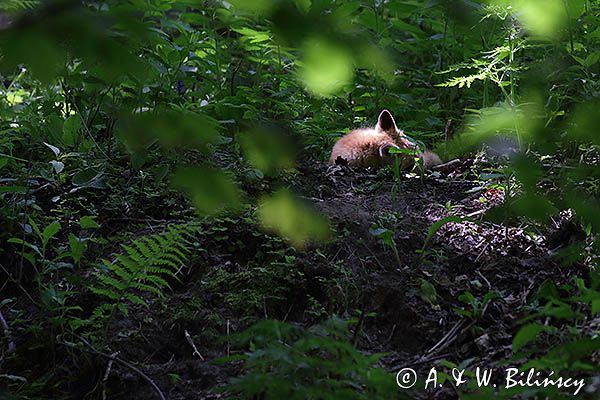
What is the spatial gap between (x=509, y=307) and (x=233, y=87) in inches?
147

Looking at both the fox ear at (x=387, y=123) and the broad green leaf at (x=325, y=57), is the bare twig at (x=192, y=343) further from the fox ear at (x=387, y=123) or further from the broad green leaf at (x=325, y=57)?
the fox ear at (x=387, y=123)

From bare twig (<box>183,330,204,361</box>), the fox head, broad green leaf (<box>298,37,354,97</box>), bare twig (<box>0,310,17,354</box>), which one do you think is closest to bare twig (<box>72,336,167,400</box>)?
bare twig (<box>183,330,204,361</box>)

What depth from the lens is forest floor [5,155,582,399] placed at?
3182mm

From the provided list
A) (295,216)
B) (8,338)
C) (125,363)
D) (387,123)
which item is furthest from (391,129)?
(295,216)

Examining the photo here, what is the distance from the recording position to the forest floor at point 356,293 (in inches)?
125

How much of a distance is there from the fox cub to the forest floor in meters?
1.38

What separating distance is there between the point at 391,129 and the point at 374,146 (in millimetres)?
293

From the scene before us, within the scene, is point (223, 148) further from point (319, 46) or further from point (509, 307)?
point (319, 46)

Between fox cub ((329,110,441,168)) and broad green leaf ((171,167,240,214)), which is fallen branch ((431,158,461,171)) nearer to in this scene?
fox cub ((329,110,441,168))

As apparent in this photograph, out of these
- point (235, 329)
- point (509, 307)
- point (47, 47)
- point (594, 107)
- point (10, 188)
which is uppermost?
point (47, 47)

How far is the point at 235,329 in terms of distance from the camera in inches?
136

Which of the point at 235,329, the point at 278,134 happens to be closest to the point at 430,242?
the point at 235,329

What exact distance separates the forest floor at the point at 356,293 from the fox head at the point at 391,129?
1582 mm

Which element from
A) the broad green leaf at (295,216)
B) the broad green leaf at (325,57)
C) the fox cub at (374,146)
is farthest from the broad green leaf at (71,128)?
the broad green leaf at (325,57)
